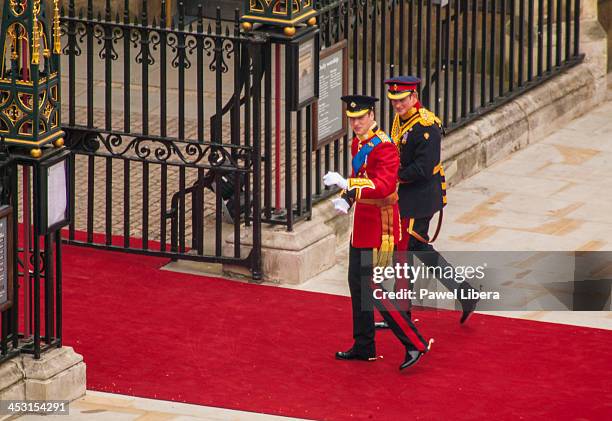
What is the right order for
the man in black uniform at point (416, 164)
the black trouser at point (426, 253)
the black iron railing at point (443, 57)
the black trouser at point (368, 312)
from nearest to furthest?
the black trouser at point (368, 312) → the man in black uniform at point (416, 164) → the black trouser at point (426, 253) → the black iron railing at point (443, 57)

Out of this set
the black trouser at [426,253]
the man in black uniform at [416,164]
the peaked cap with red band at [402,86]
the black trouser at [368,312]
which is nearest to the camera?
the black trouser at [368,312]

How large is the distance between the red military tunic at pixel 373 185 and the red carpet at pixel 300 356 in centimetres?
92

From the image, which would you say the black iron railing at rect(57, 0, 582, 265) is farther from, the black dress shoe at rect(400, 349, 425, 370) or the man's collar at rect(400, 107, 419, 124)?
the black dress shoe at rect(400, 349, 425, 370)

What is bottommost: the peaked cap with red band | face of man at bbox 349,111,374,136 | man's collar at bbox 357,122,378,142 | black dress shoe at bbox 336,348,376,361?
black dress shoe at bbox 336,348,376,361

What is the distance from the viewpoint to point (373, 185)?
39.6ft

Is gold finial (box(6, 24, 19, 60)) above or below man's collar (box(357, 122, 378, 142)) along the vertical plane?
above

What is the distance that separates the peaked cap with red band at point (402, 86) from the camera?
41.8 ft

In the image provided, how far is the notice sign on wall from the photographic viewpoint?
47.3 ft

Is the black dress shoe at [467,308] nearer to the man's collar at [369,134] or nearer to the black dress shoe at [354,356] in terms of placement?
the black dress shoe at [354,356]

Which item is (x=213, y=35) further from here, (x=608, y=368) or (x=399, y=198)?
(x=608, y=368)

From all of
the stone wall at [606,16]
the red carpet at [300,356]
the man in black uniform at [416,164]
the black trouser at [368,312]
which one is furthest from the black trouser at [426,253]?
the stone wall at [606,16]

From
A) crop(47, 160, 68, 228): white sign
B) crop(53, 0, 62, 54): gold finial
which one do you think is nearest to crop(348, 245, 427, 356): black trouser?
crop(47, 160, 68, 228): white sign

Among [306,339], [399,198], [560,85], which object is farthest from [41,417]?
[560,85]

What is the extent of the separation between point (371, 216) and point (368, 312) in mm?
659
